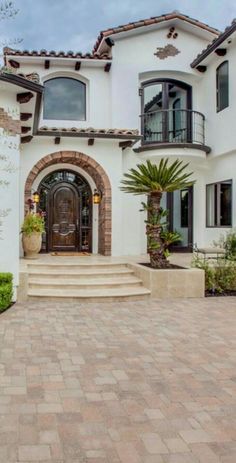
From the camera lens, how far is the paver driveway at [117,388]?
11.0ft

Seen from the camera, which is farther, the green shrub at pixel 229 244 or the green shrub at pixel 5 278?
the green shrub at pixel 229 244

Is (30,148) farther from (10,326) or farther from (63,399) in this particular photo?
(63,399)

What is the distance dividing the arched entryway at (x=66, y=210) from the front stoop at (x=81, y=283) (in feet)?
13.5

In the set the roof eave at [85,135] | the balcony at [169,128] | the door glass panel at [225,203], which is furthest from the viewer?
the balcony at [169,128]

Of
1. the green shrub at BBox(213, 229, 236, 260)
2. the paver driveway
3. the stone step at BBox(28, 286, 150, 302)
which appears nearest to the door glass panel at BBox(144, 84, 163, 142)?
the green shrub at BBox(213, 229, 236, 260)

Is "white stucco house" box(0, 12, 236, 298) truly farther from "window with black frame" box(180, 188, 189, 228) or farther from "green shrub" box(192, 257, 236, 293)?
"green shrub" box(192, 257, 236, 293)

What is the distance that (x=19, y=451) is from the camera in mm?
3281

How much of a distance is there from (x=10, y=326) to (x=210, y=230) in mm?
10409

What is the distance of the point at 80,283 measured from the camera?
10.3m

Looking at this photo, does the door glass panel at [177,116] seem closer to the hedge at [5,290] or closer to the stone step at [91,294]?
the stone step at [91,294]

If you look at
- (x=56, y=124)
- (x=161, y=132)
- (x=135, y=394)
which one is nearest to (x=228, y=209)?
(x=161, y=132)

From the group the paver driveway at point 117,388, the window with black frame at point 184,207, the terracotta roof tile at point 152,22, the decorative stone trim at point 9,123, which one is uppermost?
the terracotta roof tile at point 152,22

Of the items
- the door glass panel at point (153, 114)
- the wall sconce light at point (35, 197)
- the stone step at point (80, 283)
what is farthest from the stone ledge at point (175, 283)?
the door glass panel at point (153, 114)

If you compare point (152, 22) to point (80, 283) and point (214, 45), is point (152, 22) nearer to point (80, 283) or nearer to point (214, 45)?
point (214, 45)
